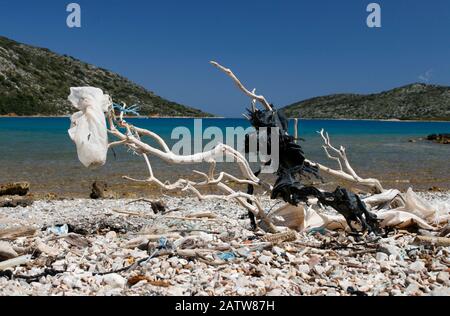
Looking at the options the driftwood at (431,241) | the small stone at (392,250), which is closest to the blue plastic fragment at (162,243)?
the small stone at (392,250)

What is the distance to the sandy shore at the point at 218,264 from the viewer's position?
15.1ft

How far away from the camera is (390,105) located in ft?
473

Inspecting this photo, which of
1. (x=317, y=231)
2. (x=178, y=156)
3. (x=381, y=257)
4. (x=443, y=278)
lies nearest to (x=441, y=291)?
(x=443, y=278)

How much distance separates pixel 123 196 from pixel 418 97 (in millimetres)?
136716

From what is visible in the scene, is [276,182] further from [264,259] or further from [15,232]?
[15,232]

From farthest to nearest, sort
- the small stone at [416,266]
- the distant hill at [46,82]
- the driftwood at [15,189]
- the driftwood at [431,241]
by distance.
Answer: the distant hill at [46,82] < the driftwood at [15,189] < the driftwood at [431,241] < the small stone at [416,266]

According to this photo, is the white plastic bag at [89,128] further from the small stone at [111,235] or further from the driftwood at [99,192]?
the driftwood at [99,192]

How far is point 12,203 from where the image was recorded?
11820 mm

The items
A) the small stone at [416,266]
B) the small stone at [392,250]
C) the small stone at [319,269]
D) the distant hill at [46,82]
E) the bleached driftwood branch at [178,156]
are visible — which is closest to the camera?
the small stone at [319,269]

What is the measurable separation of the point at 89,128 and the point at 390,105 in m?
148

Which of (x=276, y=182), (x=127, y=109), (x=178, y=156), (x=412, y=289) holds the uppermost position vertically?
(x=127, y=109)

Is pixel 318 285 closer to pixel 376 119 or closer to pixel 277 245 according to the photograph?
pixel 277 245

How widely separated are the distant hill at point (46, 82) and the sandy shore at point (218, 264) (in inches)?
3521
